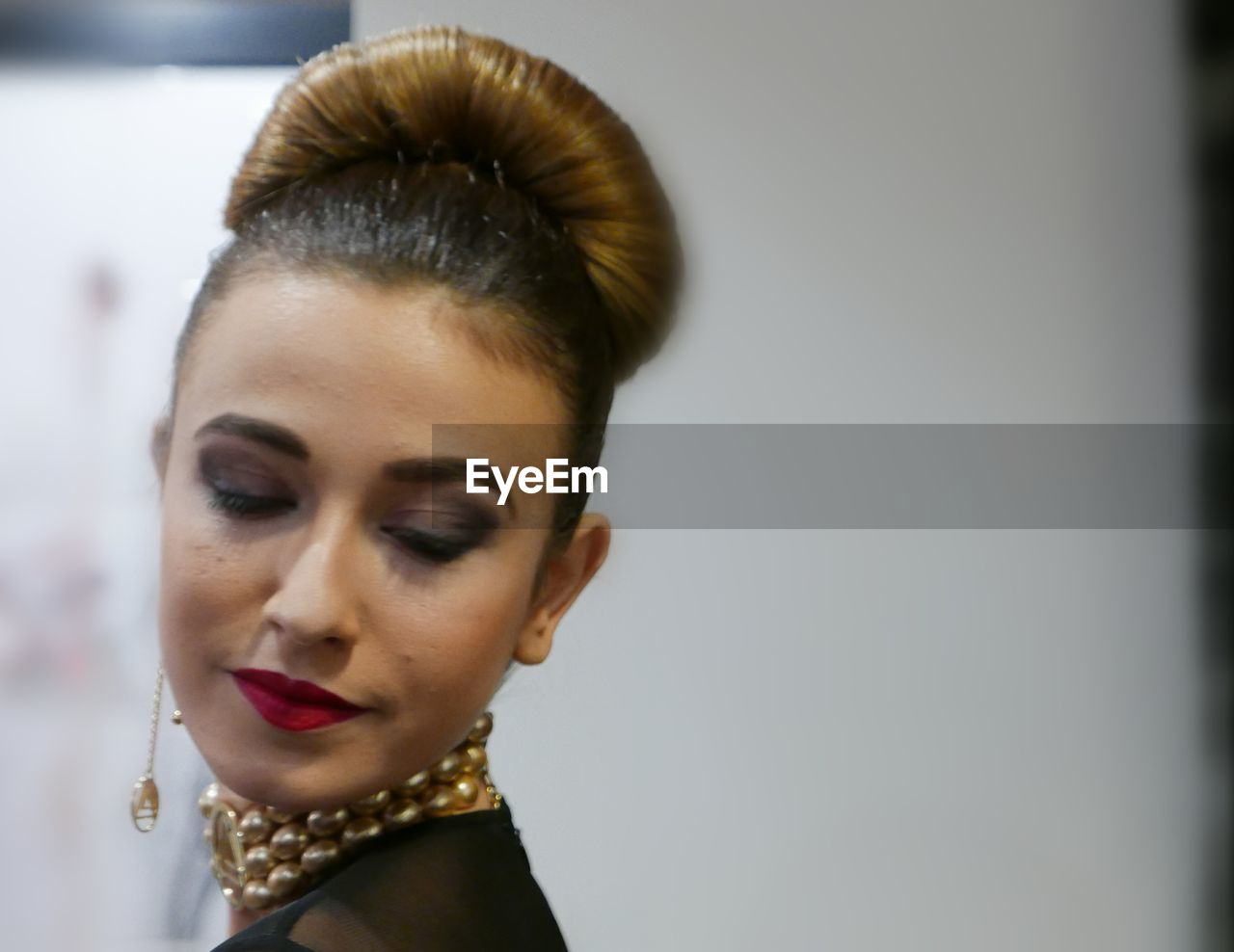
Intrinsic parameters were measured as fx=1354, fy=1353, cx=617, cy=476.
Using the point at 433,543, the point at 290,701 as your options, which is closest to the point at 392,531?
the point at 433,543

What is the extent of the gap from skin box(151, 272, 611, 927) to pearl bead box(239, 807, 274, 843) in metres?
0.05

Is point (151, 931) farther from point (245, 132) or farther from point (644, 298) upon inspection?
point (644, 298)

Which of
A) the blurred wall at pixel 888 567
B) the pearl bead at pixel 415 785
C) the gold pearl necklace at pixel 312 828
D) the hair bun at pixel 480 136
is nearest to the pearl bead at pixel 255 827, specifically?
the gold pearl necklace at pixel 312 828

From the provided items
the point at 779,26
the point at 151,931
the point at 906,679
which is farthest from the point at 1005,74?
the point at 151,931

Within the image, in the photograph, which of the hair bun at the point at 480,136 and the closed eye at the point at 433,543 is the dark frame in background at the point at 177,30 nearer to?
the hair bun at the point at 480,136

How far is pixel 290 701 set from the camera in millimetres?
895

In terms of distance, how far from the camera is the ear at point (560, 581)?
1.02 meters

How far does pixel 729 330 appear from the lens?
170 centimetres

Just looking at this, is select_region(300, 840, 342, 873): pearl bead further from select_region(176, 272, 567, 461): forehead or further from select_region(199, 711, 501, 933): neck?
select_region(176, 272, 567, 461): forehead

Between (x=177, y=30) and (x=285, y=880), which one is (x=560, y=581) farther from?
(x=177, y=30)

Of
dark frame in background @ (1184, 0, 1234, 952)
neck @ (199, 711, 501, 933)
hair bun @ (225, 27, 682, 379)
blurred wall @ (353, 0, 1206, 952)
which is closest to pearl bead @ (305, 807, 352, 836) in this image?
neck @ (199, 711, 501, 933)

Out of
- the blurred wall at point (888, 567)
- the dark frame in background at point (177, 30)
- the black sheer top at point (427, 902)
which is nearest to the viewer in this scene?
the black sheer top at point (427, 902)

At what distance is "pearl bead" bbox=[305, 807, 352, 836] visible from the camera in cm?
95

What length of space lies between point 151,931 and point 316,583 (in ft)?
3.81
